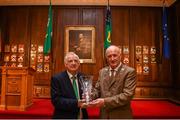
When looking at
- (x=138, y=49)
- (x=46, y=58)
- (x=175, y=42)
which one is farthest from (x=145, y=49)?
(x=46, y=58)

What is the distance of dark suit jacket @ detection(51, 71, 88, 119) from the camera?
2.45m

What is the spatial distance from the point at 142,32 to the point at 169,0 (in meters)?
1.42

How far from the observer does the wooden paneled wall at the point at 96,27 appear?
871cm

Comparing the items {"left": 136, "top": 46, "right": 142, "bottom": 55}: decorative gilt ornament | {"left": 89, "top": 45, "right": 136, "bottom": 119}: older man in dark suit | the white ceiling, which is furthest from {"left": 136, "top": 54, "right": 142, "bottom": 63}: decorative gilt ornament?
{"left": 89, "top": 45, "right": 136, "bottom": 119}: older man in dark suit

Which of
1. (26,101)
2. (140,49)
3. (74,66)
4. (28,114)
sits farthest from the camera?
(140,49)

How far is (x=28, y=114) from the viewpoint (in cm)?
515

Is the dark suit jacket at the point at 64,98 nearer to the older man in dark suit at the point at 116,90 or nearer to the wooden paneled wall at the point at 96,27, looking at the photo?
the older man in dark suit at the point at 116,90

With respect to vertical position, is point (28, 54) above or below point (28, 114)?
above

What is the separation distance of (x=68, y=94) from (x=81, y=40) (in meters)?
6.33

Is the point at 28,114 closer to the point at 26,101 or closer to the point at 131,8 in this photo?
the point at 26,101

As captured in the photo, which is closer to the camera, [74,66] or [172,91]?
[74,66]

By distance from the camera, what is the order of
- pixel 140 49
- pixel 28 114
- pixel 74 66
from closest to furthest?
pixel 74 66 → pixel 28 114 → pixel 140 49

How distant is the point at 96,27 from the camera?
8.84m

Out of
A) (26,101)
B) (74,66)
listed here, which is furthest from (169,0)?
(74,66)
